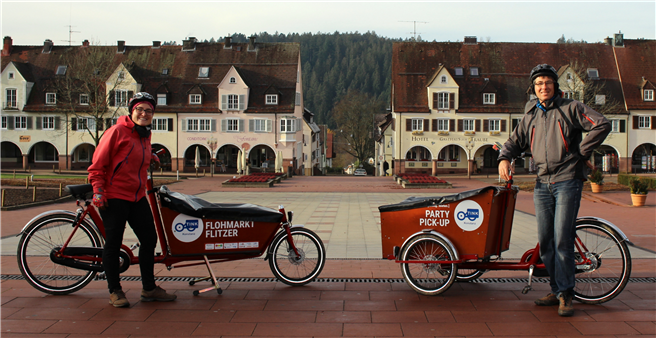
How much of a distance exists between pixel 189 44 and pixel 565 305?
5705 cm

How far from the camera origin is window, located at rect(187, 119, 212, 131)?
52.5m

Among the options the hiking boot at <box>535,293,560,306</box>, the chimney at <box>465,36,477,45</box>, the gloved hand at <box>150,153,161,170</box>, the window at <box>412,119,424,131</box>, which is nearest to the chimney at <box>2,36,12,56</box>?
the window at <box>412,119,424,131</box>

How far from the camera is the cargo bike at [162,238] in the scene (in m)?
5.59

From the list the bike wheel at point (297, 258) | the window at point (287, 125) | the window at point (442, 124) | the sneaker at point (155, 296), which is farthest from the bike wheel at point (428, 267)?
the window at point (442, 124)

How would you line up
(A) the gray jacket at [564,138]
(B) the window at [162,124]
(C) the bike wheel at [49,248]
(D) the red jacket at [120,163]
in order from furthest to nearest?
1. (B) the window at [162,124]
2. (C) the bike wheel at [49,248]
3. (D) the red jacket at [120,163]
4. (A) the gray jacket at [564,138]

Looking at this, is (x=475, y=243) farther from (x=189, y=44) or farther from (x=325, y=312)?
(x=189, y=44)

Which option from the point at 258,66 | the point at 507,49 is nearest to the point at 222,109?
the point at 258,66

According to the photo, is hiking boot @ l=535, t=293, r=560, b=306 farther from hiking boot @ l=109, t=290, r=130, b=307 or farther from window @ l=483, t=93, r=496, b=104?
window @ l=483, t=93, r=496, b=104

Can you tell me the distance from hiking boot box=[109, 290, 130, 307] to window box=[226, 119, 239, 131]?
47943mm

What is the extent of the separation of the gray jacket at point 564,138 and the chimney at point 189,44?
5584cm

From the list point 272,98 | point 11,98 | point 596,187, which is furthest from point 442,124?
point 11,98

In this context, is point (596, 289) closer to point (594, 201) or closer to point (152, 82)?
point (594, 201)

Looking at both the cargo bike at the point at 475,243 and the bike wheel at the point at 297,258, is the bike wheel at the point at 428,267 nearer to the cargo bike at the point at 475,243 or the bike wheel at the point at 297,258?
the cargo bike at the point at 475,243

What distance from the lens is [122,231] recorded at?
17.7 ft
